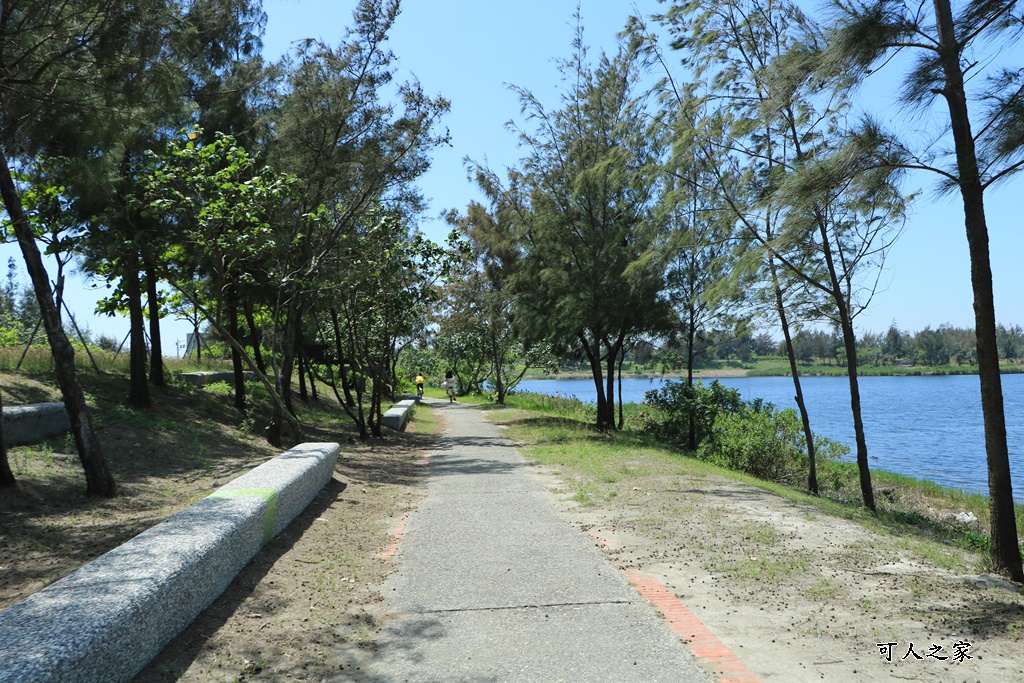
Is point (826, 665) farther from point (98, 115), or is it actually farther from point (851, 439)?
point (851, 439)

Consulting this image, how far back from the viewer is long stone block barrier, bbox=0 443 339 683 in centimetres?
337

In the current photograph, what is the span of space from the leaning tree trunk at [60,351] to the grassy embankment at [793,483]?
5600 mm

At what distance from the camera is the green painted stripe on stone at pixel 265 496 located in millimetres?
6863

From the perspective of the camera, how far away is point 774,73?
282 inches

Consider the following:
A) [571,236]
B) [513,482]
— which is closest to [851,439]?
[571,236]

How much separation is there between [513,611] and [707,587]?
1547 mm

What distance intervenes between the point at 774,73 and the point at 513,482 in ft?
22.5

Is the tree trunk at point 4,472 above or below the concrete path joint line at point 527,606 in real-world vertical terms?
above

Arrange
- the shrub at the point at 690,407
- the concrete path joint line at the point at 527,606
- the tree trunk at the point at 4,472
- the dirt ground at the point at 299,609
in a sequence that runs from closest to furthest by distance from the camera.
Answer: the dirt ground at the point at 299,609 → the concrete path joint line at the point at 527,606 → the tree trunk at the point at 4,472 → the shrub at the point at 690,407

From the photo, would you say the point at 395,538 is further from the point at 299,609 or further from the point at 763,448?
the point at 763,448

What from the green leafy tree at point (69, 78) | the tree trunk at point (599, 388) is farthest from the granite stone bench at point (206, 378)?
the green leafy tree at point (69, 78)

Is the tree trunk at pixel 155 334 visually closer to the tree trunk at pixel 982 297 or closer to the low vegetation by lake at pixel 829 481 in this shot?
the low vegetation by lake at pixel 829 481

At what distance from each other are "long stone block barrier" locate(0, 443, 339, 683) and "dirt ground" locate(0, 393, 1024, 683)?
0.19m

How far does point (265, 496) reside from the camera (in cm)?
693
